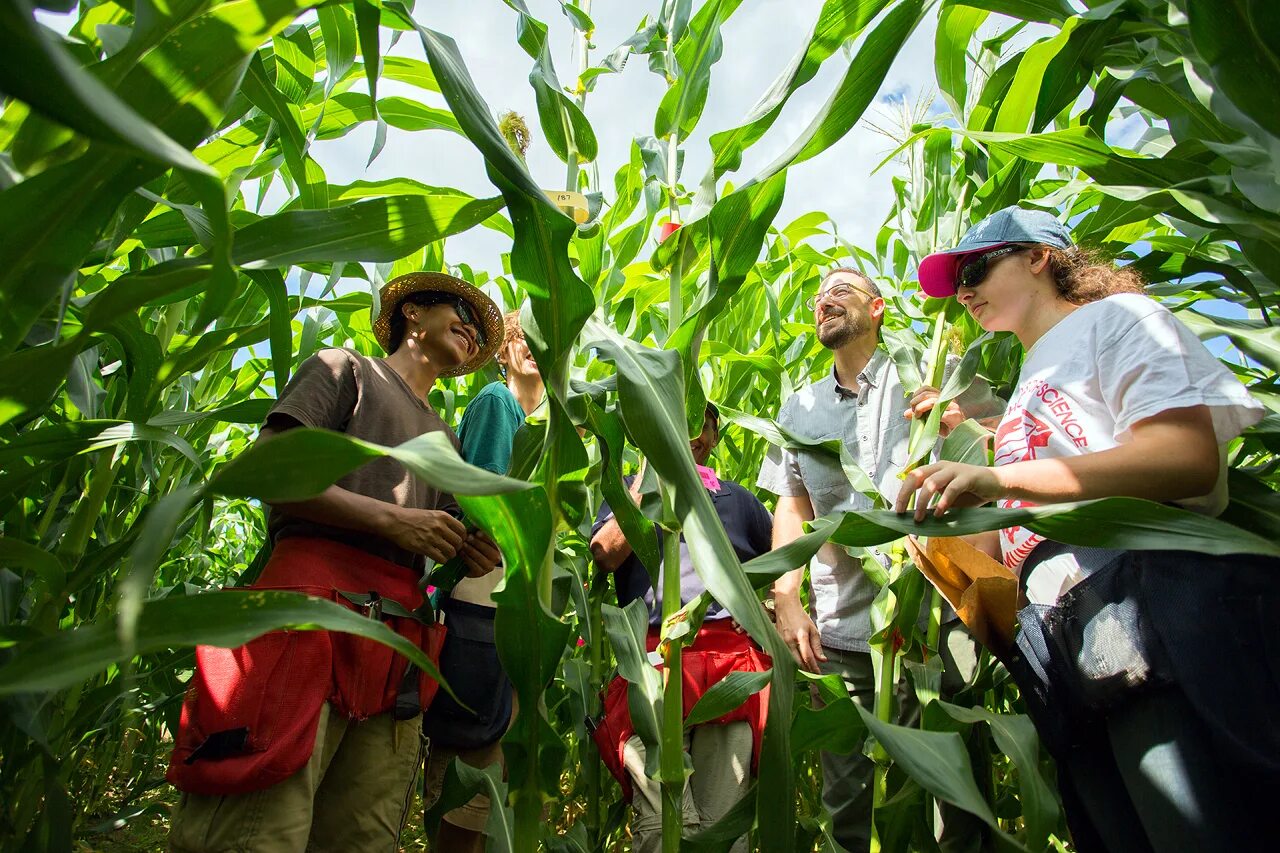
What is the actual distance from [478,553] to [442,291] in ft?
2.36

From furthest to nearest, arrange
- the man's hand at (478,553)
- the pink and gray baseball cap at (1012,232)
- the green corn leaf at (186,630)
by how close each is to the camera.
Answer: the man's hand at (478,553) < the pink and gray baseball cap at (1012,232) < the green corn leaf at (186,630)

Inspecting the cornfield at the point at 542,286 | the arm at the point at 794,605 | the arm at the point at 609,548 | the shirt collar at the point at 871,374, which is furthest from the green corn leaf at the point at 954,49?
the arm at the point at 609,548

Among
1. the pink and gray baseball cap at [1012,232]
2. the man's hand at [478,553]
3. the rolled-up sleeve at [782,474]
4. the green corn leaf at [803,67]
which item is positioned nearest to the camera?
the green corn leaf at [803,67]

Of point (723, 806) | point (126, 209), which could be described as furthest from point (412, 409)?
point (723, 806)

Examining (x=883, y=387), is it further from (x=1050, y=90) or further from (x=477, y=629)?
(x=477, y=629)

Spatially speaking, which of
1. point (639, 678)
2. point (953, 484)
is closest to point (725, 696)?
point (639, 678)

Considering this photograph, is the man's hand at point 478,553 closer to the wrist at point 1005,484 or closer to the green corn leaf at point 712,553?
the green corn leaf at point 712,553

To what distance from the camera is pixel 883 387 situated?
193 centimetres

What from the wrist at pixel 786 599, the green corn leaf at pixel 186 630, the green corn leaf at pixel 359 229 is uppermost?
the green corn leaf at pixel 359 229

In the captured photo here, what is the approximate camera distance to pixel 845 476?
5.93ft

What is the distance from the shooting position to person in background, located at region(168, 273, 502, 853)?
116cm

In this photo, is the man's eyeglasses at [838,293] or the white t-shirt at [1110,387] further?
the man's eyeglasses at [838,293]

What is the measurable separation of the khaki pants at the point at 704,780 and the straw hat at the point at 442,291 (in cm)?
101

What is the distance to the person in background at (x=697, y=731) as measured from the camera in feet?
5.24
